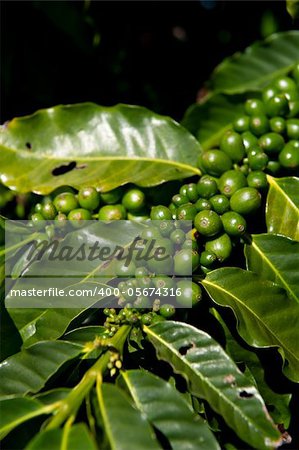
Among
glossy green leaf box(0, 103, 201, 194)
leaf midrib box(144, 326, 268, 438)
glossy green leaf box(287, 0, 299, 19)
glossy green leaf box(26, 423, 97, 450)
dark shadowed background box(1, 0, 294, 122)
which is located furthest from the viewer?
dark shadowed background box(1, 0, 294, 122)

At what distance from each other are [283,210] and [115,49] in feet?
4.58

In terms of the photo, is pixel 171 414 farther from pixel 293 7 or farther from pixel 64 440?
pixel 293 7

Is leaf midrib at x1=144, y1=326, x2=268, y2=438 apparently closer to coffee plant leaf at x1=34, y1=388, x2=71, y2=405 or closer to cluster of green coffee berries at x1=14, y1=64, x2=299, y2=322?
cluster of green coffee berries at x1=14, y1=64, x2=299, y2=322

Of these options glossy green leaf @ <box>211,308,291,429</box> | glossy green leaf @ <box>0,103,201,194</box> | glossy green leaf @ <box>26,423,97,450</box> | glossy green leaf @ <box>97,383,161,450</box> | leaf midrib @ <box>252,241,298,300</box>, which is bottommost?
glossy green leaf @ <box>211,308,291,429</box>

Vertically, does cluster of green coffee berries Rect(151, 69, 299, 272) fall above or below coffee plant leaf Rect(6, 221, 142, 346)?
above

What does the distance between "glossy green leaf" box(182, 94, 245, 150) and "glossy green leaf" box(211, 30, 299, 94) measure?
0.70 ft

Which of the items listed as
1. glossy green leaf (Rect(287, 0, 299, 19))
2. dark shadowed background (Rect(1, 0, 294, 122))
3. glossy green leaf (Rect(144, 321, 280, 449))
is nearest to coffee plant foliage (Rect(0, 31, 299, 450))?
glossy green leaf (Rect(144, 321, 280, 449))

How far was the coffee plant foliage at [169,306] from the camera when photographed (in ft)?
4.79

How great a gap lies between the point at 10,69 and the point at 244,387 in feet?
6.34

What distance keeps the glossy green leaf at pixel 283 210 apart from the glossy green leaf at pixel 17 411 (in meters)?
0.79

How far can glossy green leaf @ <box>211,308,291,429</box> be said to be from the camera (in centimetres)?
173

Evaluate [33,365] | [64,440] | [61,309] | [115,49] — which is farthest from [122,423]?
[115,49]

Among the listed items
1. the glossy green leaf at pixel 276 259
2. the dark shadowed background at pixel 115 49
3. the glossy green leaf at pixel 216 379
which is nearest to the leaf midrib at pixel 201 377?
the glossy green leaf at pixel 216 379

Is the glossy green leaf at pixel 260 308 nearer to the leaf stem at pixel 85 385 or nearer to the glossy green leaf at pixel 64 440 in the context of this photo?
the leaf stem at pixel 85 385
